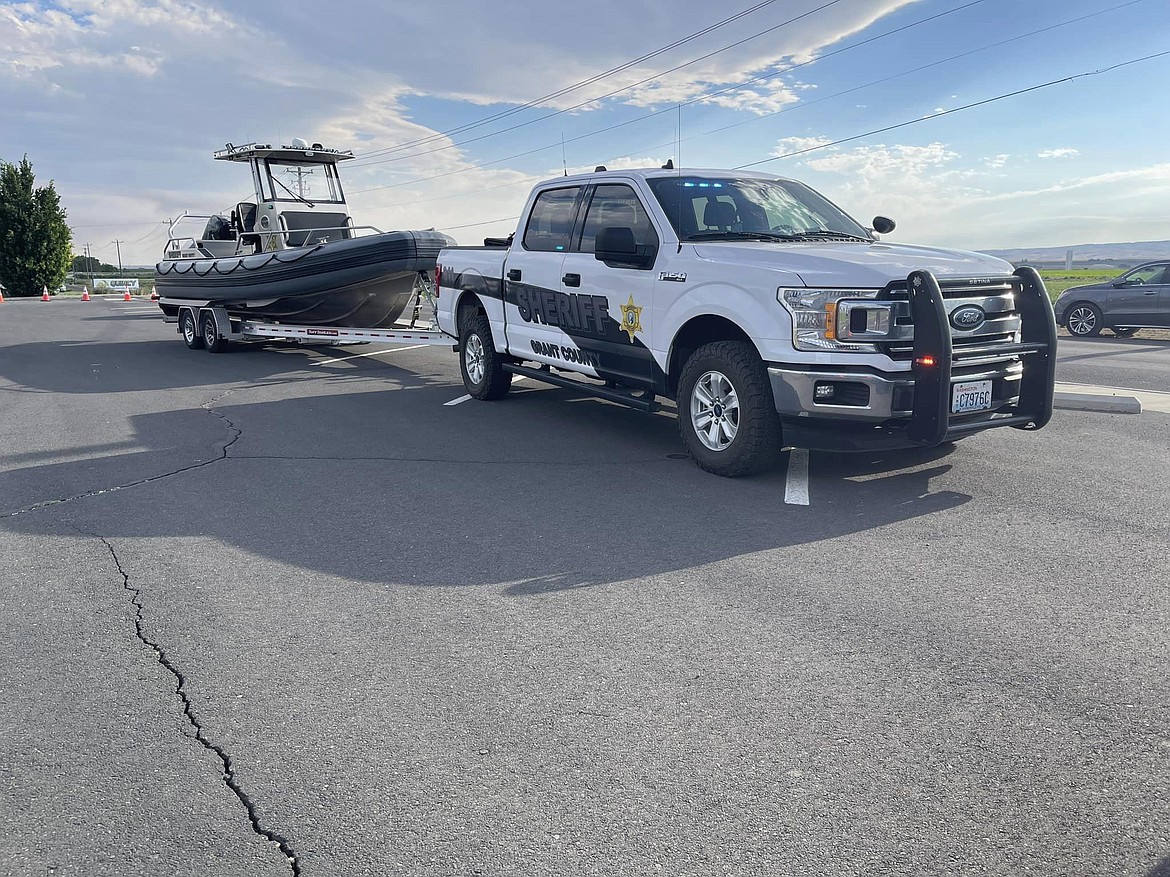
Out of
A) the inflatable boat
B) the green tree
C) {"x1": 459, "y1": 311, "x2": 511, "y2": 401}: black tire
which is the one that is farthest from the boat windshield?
the green tree

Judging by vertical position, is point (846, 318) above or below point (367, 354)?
above

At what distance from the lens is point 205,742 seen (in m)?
3.20

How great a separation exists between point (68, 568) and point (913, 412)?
191 inches

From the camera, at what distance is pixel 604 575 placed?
15.5 feet

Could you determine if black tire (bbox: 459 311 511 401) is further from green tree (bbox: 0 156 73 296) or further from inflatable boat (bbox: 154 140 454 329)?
green tree (bbox: 0 156 73 296)

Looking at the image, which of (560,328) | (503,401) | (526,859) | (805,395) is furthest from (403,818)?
(503,401)

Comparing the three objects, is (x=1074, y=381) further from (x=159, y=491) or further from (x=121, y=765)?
(x=121, y=765)

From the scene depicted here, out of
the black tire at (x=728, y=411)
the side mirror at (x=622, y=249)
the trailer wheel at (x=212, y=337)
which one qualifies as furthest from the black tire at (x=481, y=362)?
the trailer wheel at (x=212, y=337)

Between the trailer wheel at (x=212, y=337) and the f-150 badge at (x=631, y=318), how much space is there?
32.4 feet

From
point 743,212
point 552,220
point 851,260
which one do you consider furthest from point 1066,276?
point 851,260

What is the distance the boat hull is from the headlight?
816cm

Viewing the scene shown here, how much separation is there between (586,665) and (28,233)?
5373 centimetres

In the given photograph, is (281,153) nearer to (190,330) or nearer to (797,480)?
(190,330)

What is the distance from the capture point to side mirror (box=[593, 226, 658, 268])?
22.7ft
